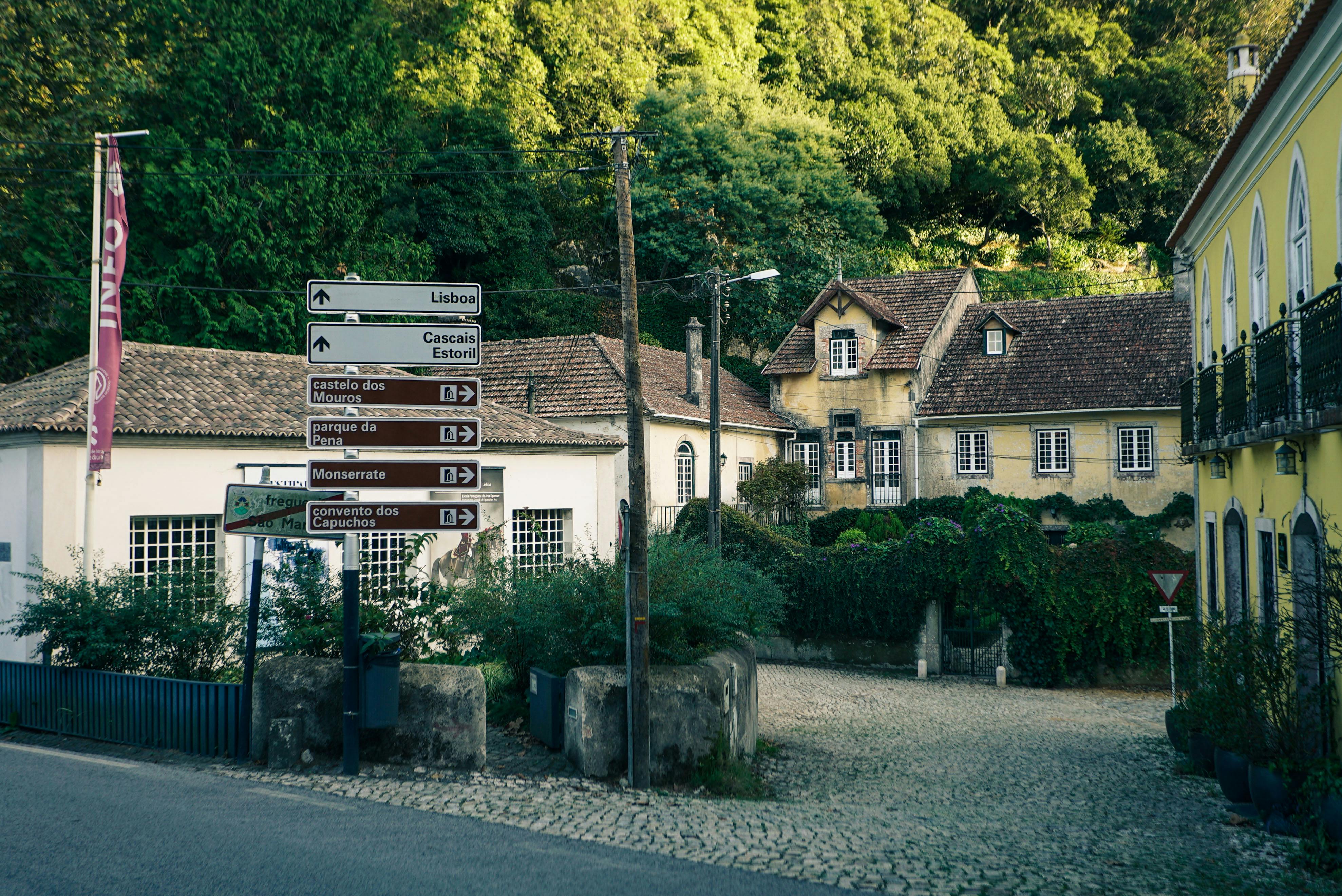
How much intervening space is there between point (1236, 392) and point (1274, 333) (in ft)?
6.29

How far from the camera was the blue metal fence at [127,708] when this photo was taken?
10.8 m

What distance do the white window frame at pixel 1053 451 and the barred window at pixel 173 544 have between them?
26.1 meters

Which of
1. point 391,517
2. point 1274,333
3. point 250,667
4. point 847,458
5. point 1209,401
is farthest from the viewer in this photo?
point 847,458

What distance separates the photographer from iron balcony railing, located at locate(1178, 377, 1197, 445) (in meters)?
17.0

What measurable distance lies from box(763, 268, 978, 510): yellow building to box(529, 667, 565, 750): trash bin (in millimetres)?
26817

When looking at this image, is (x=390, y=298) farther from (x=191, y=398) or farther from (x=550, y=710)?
(x=191, y=398)

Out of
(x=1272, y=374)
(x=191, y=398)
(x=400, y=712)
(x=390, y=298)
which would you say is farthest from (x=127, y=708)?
Answer: (x=1272, y=374)

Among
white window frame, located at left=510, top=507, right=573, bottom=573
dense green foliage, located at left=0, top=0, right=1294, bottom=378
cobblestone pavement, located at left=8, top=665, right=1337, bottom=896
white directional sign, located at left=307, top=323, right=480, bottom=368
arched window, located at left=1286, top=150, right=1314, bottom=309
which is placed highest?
dense green foliage, located at left=0, top=0, right=1294, bottom=378

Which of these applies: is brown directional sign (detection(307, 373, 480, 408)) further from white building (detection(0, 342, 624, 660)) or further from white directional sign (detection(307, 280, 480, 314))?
white building (detection(0, 342, 624, 660))

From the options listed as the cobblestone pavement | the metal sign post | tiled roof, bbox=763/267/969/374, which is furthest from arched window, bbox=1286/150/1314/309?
tiled roof, bbox=763/267/969/374

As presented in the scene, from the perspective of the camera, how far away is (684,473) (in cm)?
3297

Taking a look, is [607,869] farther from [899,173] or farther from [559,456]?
[899,173]

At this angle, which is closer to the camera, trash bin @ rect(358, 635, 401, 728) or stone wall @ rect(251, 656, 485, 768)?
trash bin @ rect(358, 635, 401, 728)

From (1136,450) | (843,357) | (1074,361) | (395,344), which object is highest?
(843,357)
